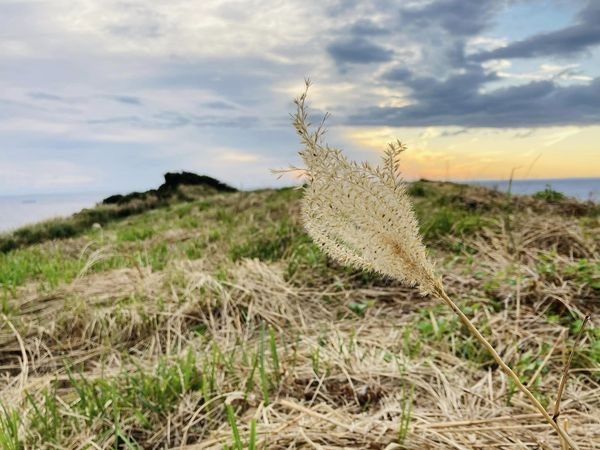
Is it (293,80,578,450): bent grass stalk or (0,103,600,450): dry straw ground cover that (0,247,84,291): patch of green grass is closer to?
(0,103,600,450): dry straw ground cover

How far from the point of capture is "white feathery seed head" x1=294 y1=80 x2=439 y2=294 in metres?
1.10

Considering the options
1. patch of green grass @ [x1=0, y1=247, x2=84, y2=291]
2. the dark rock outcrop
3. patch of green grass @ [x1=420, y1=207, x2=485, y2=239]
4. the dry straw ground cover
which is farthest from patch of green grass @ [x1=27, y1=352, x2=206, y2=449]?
the dark rock outcrop

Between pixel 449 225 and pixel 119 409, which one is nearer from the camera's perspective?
pixel 119 409

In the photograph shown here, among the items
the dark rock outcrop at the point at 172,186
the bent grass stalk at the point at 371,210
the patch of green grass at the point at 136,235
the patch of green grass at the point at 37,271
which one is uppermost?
the dark rock outcrop at the point at 172,186

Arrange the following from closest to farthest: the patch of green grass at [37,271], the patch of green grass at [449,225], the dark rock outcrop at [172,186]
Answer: the patch of green grass at [37,271] → the patch of green grass at [449,225] → the dark rock outcrop at [172,186]

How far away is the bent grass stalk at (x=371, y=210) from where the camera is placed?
110cm

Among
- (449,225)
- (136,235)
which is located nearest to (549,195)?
(449,225)

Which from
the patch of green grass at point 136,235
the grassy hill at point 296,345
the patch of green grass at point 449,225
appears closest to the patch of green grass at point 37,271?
the grassy hill at point 296,345

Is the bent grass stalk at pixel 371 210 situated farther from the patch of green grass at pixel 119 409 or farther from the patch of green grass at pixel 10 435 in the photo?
the patch of green grass at pixel 10 435

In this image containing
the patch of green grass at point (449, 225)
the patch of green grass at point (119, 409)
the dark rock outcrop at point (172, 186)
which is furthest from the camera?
the dark rock outcrop at point (172, 186)

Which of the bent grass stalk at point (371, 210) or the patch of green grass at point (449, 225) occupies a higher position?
the bent grass stalk at point (371, 210)

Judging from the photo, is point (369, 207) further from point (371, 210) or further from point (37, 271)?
point (37, 271)

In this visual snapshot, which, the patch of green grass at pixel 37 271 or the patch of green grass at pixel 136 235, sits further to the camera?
the patch of green grass at pixel 136 235

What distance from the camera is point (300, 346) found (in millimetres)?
3236
